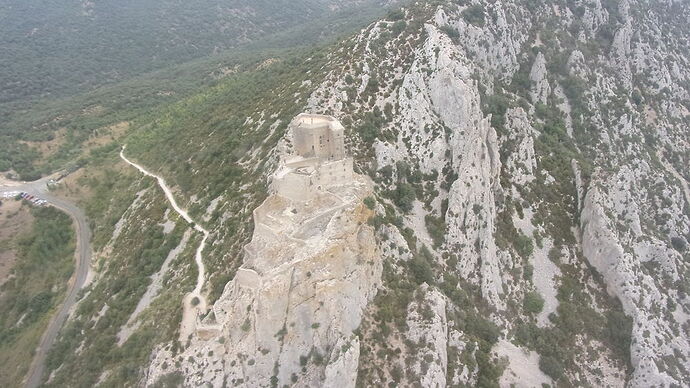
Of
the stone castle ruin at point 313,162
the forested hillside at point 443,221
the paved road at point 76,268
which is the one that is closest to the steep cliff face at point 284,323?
the forested hillside at point 443,221

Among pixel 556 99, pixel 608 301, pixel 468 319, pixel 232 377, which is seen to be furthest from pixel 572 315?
pixel 556 99

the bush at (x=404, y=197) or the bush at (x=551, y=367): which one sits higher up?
the bush at (x=404, y=197)

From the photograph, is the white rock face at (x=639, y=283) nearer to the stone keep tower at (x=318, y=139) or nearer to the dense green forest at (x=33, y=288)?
the stone keep tower at (x=318, y=139)

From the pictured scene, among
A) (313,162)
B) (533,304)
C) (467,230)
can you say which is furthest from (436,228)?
(313,162)

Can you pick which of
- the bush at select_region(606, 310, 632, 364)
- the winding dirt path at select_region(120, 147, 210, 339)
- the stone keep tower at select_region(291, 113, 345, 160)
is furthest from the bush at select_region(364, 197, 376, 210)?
the bush at select_region(606, 310, 632, 364)

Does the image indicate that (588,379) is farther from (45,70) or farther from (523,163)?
(45,70)
